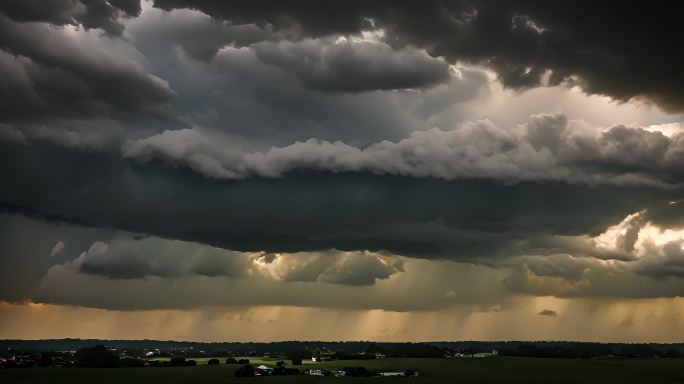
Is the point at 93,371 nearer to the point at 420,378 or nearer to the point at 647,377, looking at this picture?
the point at 420,378

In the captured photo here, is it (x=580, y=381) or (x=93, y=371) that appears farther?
(x=93, y=371)

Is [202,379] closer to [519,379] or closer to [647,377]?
[519,379]

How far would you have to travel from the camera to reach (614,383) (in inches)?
6841

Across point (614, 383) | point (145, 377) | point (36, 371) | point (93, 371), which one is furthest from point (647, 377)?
point (36, 371)

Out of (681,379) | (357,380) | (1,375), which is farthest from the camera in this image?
(681,379)

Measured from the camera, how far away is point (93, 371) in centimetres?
19150

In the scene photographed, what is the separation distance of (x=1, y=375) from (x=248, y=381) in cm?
6367

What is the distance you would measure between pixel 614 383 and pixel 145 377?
421 feet

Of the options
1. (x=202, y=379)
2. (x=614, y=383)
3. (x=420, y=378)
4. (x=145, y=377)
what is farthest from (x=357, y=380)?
(x=614, y=383)

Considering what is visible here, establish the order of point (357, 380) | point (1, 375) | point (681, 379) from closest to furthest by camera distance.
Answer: point (1, 375)
point (357, 380)
point (681, 379)

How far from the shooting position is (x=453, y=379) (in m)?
180

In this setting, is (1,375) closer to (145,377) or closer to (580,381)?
(145,377)

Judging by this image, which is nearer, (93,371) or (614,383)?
(614,383)

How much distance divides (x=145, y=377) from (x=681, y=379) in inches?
→ 6176
